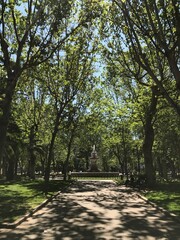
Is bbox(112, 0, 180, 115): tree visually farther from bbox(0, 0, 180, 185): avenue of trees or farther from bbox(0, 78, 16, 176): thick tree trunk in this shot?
bbox(0, 78, 16, 176): thick tree trunk

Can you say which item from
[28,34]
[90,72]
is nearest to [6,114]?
[28,34]

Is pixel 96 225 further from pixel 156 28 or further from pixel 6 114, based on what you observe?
pixel 156 28

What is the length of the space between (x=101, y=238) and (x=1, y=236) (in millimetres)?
2598

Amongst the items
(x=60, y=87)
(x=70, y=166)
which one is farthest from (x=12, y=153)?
(x=70, y=166)

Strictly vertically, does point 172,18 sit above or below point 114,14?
below

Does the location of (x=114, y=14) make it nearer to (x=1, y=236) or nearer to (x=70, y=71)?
(x=70, y=71)

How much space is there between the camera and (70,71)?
90.4ft

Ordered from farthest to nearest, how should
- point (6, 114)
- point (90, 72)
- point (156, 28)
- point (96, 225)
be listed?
point (90, 72), point (156, 28), point (6, 114), point (96, 225)

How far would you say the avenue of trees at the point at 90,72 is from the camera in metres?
14.8

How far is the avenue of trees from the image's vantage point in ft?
48.4

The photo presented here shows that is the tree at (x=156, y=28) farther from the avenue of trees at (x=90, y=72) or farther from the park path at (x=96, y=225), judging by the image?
the park path at (x=96, y=225)

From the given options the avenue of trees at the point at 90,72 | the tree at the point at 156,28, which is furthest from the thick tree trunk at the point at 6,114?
the tree at the point at 156,28

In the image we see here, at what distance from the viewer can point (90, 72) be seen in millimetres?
28953

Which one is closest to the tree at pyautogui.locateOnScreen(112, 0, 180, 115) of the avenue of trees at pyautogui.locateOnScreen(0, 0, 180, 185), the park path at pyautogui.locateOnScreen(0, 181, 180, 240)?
the avenue of trees at pyautogui.locateOnScreen(0, 0, 180, 185)
